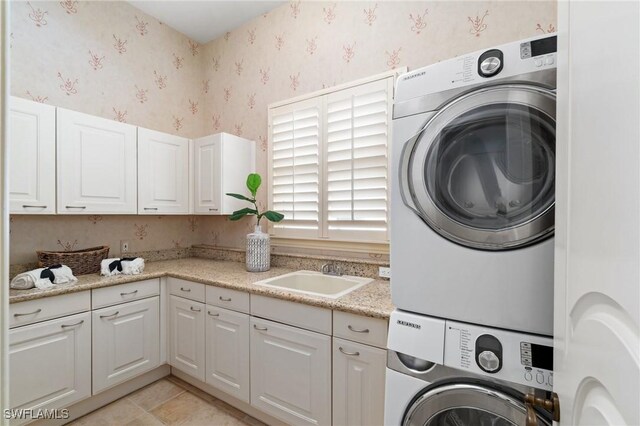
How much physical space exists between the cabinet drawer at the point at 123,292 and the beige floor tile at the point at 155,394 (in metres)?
0.71

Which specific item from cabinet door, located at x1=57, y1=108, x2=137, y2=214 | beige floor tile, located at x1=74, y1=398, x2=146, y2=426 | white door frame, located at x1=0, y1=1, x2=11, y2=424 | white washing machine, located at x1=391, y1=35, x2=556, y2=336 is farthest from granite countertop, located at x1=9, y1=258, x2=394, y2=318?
white door frame, located at x1=0, y1=1, x2=11, y2=424

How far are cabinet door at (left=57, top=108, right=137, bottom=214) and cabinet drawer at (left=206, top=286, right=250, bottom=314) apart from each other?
1054 mm

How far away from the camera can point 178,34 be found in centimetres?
298

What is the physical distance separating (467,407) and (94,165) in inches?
105

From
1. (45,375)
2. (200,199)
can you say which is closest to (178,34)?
(200,199)

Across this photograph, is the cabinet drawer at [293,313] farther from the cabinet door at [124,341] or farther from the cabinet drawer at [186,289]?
the cabinet door at [124,341]

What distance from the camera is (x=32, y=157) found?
183cm

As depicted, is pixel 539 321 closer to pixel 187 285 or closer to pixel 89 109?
pixel 187 285

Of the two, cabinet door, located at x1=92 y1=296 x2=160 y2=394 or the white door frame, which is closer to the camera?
the white door frame

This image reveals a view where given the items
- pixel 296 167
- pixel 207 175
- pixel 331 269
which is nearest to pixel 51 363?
pixel 207 175

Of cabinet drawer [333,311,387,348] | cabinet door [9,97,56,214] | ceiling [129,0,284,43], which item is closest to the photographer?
cabinet drawer [333,311,387,348]

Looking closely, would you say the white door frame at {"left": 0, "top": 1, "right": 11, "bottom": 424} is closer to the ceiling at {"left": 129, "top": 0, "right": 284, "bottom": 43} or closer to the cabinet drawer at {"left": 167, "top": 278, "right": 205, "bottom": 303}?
the cabinet drawer at {"left": 167, "top": 278, "right": 205, "bottom": 303}

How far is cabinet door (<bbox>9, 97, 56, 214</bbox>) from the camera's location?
1.76 m

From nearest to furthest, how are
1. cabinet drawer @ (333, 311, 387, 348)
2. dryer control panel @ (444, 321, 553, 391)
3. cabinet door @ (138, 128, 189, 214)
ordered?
dryer control panel @ (444, 321, 553, 391)
cabinet drawer @ (333, 311, 387, 348)
cabinet door @ (138, 128, 189, 214)
